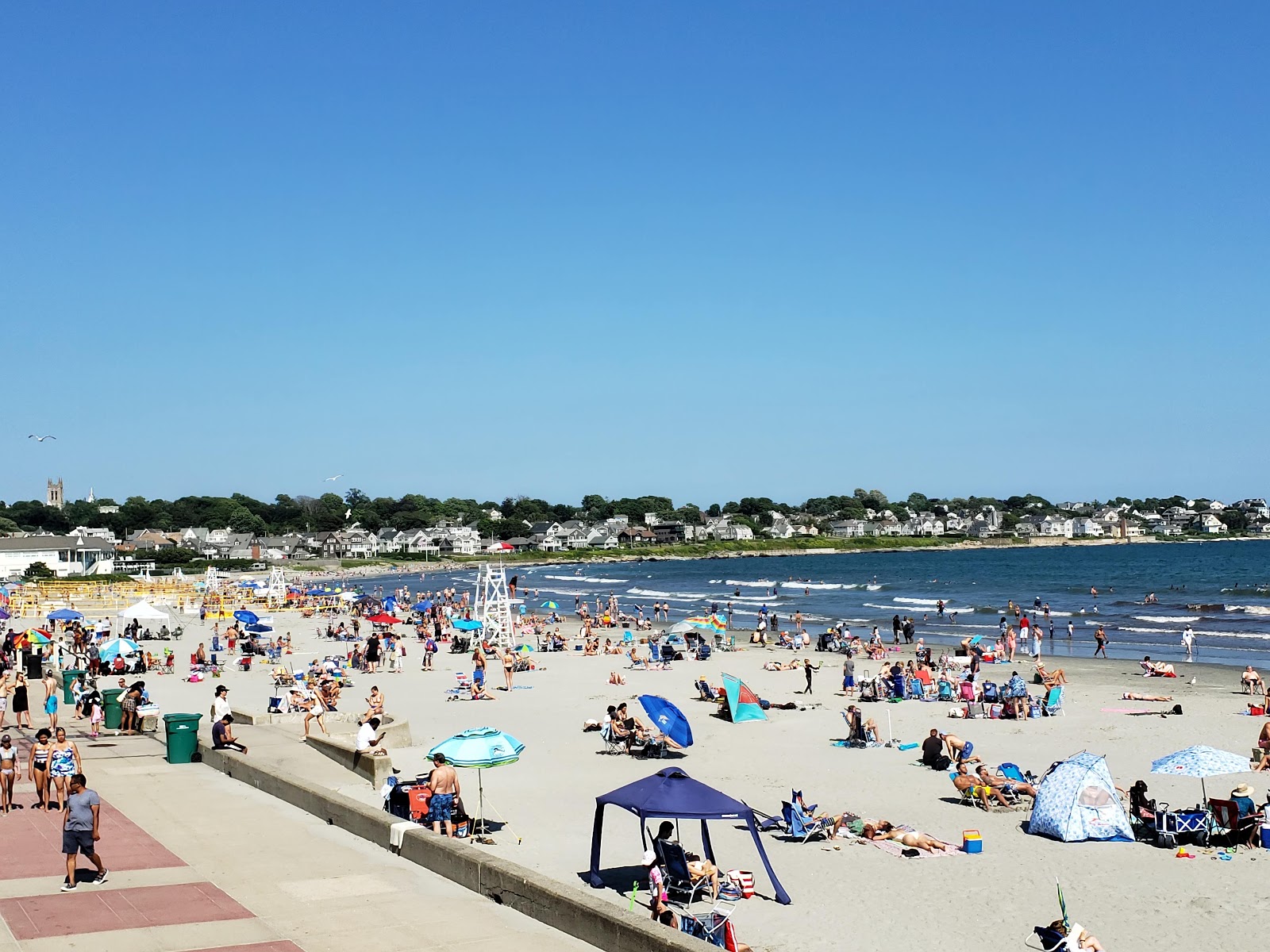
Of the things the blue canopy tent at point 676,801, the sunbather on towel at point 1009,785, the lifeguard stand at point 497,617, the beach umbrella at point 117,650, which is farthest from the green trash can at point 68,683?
the sunbather on towel at point 1009,785

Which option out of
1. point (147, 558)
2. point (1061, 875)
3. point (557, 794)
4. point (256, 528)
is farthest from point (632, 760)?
point (256, 528)

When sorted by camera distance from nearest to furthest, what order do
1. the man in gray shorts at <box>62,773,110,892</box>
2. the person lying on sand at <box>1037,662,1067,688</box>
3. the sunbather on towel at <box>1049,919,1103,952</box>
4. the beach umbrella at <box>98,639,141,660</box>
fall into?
the sunbather on towel at <box>1049,919,1103,952</box>, the man in gray shorts at <box>62,773,110,892</box>, the person lying on sand at <box>1037,662,1067,688</box>, the beach umbrella at <box>98,639,141,660</box>

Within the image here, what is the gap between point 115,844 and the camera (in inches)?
467

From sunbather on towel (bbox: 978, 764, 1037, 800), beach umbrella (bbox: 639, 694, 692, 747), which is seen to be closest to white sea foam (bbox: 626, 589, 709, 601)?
beach umbrella (bbox: 639, 694, 692, 747)

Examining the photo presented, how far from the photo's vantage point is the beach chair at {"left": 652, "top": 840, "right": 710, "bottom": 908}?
11180mm

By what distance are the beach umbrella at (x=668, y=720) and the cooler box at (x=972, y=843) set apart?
20.3 feet

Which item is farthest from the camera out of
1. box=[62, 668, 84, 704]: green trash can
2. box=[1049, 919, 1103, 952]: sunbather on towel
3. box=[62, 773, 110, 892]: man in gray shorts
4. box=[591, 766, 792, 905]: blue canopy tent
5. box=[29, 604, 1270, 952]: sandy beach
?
box=[62, 668, 84, 704]: green trash can

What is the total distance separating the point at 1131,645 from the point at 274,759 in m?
35.3

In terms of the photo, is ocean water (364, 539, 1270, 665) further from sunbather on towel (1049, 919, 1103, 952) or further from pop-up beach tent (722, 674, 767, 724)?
sunbather on towel (1049, 919, 1103, 952)

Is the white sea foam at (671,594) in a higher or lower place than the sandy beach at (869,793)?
lower

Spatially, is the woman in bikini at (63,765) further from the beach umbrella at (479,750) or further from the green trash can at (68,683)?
the green trash can at (68,683)

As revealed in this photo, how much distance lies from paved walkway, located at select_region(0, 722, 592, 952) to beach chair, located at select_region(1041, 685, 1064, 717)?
17102 millimetres

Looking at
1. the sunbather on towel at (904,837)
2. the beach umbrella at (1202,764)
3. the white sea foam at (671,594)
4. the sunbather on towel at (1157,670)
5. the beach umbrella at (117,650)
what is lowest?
the white sea foam at (671,594)

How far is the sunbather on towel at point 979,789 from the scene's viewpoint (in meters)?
16.2
